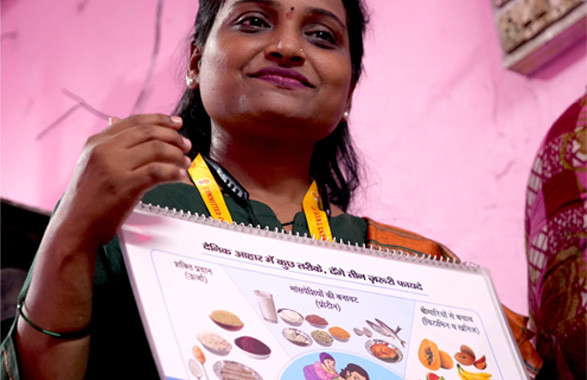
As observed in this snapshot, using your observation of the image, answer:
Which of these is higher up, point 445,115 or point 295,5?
point 295,5

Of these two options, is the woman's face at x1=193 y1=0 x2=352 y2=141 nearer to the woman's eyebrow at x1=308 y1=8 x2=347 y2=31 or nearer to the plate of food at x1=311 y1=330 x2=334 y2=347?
the woman's eyebrow at x1=308 y1=8 x2=347 y2=31

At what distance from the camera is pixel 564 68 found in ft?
5.25

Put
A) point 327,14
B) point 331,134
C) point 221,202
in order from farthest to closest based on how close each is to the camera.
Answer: point 331,134 → point 327,14 → point 221,202

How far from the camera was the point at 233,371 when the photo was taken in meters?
0.56

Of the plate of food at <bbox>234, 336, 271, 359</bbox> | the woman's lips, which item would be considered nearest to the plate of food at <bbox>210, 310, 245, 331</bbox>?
the plate of food at <bbox>234, 336, 271, 359</bbox>

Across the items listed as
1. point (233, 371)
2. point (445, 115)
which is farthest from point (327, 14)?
point (445, 115)

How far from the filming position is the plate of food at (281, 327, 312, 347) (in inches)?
24.2

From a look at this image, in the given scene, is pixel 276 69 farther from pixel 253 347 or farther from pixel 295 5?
pixel 253 347

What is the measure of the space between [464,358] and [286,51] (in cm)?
41

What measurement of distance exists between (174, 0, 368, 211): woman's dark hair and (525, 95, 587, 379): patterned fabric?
12.3 inches

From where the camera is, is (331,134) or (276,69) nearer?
(276,69)

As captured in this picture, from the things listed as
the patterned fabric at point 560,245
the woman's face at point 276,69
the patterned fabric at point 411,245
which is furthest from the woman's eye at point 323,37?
the patterned fabric at point 560,245

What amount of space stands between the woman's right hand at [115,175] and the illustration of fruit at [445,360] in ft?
1.00

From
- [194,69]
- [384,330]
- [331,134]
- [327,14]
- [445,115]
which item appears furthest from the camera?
[445,115]
